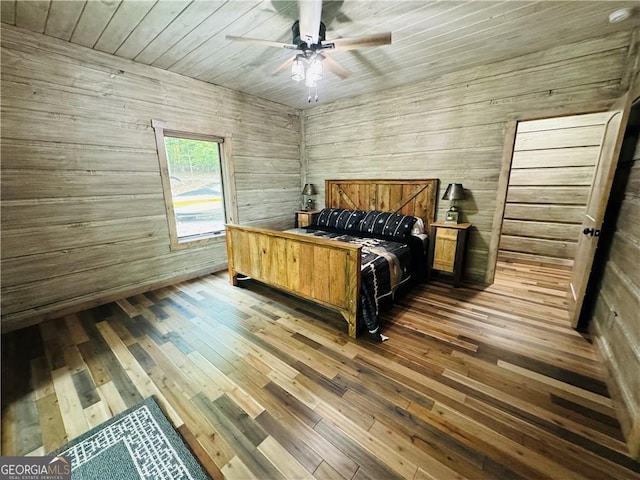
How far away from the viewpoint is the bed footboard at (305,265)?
2174mm

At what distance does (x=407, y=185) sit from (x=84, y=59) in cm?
393

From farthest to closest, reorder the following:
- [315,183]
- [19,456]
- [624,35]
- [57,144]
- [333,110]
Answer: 1. [315,183]
2. [333,110]
3. [57,144]
4. [624,35]
5. [19,456]

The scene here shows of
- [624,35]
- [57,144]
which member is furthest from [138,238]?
[624,35]

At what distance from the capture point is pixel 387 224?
3479mm

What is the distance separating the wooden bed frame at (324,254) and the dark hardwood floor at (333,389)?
329mm

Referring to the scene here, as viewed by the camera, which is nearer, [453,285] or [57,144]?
[57,144]

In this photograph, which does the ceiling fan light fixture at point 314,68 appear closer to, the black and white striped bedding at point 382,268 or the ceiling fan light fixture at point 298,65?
the ceiling fan light fixture at point 298,65

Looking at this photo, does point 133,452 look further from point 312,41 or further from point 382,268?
point 312,41

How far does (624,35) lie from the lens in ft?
7.36

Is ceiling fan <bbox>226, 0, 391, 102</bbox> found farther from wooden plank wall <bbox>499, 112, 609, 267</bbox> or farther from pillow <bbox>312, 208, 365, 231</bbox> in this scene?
wooden plank wall <bbox>499, 112, 609, 267</bbox>

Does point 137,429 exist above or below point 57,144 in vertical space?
below

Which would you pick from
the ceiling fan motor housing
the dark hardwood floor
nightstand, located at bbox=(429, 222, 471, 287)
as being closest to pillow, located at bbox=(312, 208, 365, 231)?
nightstand, located at bbox=(429, 222, 471, 287)

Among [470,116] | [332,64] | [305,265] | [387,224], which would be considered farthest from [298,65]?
[470,116]

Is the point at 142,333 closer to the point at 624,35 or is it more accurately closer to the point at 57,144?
the point at 57,144
